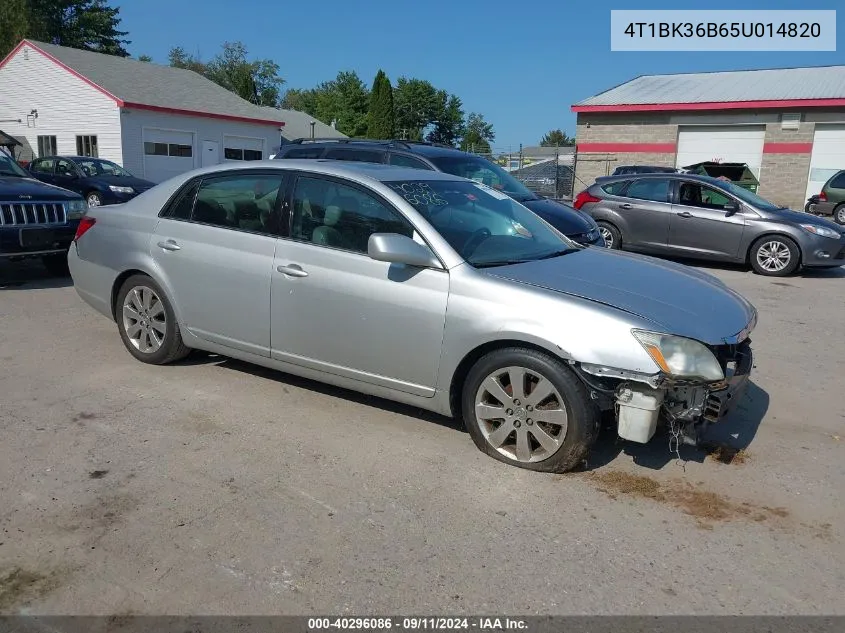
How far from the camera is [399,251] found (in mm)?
3990

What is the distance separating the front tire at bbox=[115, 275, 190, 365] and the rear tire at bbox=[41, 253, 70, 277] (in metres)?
4.29

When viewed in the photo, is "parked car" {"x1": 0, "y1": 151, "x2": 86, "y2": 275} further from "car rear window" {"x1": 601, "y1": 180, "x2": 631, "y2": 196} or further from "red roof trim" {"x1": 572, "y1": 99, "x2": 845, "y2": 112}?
"red roof trim" {"x1": 572, "y1": 99, "x2": 845, "y2": 112}

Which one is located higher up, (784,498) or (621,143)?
(621,143)

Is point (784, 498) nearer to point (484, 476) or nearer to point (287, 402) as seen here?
point (484, 476)

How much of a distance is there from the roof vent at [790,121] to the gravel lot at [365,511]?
25051 mm

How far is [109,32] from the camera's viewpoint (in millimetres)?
56375

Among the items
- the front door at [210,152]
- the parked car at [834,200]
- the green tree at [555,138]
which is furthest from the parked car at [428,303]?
the green tree at [555,138]

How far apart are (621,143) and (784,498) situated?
28.0 m

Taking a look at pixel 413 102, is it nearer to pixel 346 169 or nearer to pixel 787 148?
pixel 787 148

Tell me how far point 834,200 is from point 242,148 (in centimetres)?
2374

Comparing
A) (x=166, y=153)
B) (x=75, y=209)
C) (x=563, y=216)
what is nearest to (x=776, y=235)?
(x=563, y=216)

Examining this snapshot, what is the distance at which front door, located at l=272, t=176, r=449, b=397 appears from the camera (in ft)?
13.4

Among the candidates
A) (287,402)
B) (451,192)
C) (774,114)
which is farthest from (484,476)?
(774,114)

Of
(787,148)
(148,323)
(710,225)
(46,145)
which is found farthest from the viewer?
(46,145)
